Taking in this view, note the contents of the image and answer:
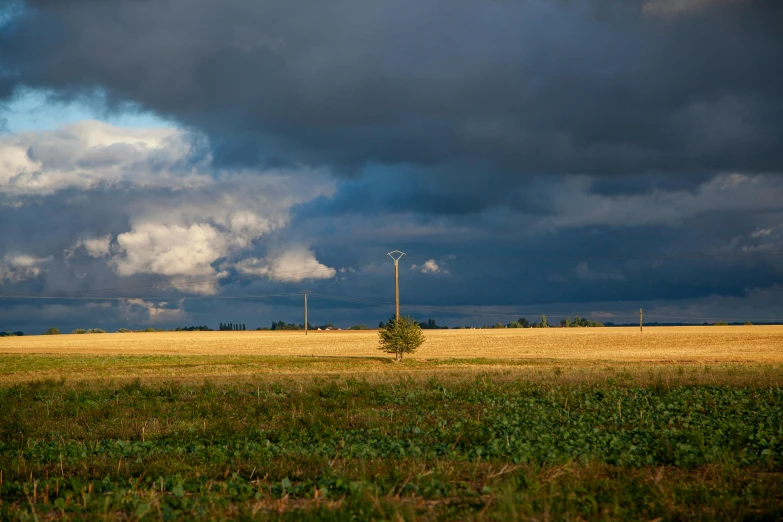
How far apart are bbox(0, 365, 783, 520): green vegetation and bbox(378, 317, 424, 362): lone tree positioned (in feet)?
119

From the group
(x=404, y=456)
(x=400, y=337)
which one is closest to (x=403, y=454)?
(x=404, y=456)

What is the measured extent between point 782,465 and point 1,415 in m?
21.2

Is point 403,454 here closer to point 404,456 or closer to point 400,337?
point 404,456

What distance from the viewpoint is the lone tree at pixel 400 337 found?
201 ft

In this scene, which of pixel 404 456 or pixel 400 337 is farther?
pixel 400 337

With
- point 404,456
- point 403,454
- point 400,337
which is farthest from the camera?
point 400,337

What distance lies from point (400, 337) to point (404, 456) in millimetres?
48009

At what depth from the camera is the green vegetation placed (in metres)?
9.93

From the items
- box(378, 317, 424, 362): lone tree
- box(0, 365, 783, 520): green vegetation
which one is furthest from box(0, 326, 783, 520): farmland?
Answer: box(378, 317, 424, 362): lone tree

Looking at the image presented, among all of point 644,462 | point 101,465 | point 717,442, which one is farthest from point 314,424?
point 717,442

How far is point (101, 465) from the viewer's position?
13.5 m

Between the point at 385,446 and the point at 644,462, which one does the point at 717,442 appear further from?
the point at 385,446

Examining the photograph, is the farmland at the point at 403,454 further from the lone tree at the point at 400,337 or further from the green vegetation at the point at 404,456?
the lone tree at the point at 400,337

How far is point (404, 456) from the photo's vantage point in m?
13.5
